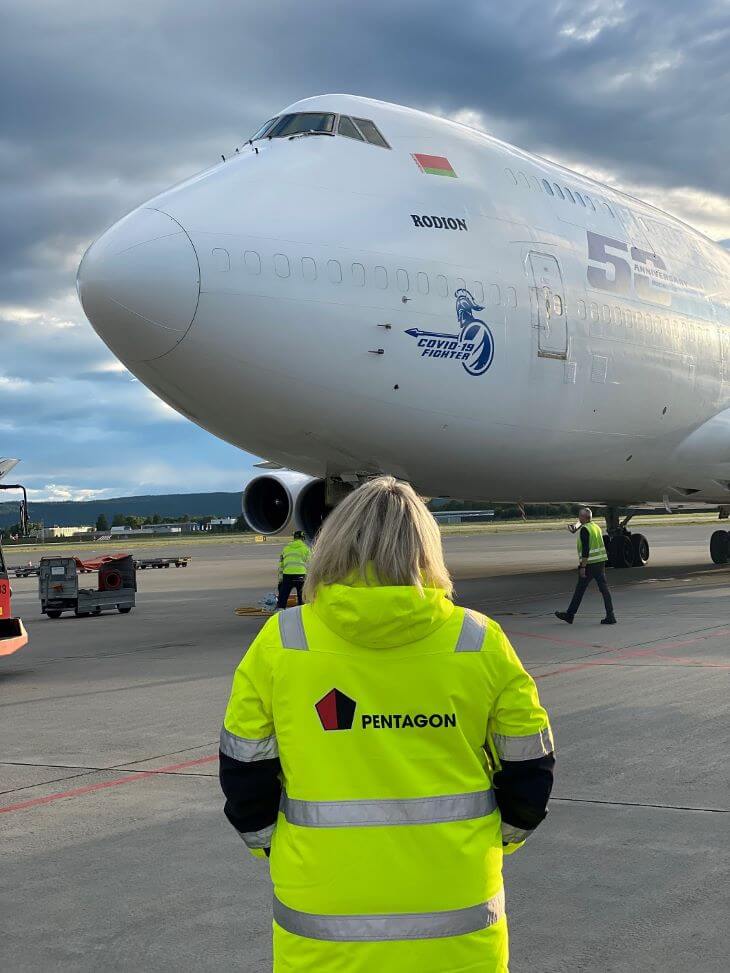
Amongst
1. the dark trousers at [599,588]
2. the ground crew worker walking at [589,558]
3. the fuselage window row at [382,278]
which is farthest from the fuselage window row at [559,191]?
the dark trousers at [599,588]

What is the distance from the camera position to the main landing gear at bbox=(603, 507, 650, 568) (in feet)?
74.0

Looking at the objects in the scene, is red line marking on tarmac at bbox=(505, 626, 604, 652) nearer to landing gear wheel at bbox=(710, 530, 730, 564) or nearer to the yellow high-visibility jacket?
the yellow high-visibility jacket

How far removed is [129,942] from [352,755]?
1.95m

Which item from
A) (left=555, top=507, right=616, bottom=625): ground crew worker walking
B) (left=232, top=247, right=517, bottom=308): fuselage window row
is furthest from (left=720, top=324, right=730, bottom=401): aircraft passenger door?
(left=232, top=247, right=517, bottom=308): fuselage window row

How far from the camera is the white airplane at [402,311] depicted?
10.2 m

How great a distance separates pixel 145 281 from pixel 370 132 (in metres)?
3.65

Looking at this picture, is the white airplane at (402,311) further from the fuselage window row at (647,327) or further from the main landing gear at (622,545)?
the main landing gear at (622,545)

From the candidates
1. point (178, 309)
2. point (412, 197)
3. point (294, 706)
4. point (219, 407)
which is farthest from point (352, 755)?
point (412, 197)

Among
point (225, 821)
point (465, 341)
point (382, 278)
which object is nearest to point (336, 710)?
point (225, 821)

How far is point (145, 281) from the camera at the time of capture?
9.77 m

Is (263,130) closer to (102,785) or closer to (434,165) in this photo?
(434,165)

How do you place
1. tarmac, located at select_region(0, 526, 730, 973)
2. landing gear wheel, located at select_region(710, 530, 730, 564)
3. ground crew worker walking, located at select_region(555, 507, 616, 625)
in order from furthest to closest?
landing gear wheel, located at select_region(710, 530, 730, 564) → ground crew worker walking, located at select_region(555, 507, 616, 625) → tarmac, located at select_region(0, 526, 730, 973)

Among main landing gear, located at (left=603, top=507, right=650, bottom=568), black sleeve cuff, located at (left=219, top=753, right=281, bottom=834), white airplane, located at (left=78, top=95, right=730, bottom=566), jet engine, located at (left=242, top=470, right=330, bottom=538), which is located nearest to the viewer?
black sleeve cuff, located at (left=219, top=753, right=281, bottom=834)

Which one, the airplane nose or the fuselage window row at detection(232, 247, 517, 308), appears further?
the fuselage window row at detection(232, 247, 517, 308)
